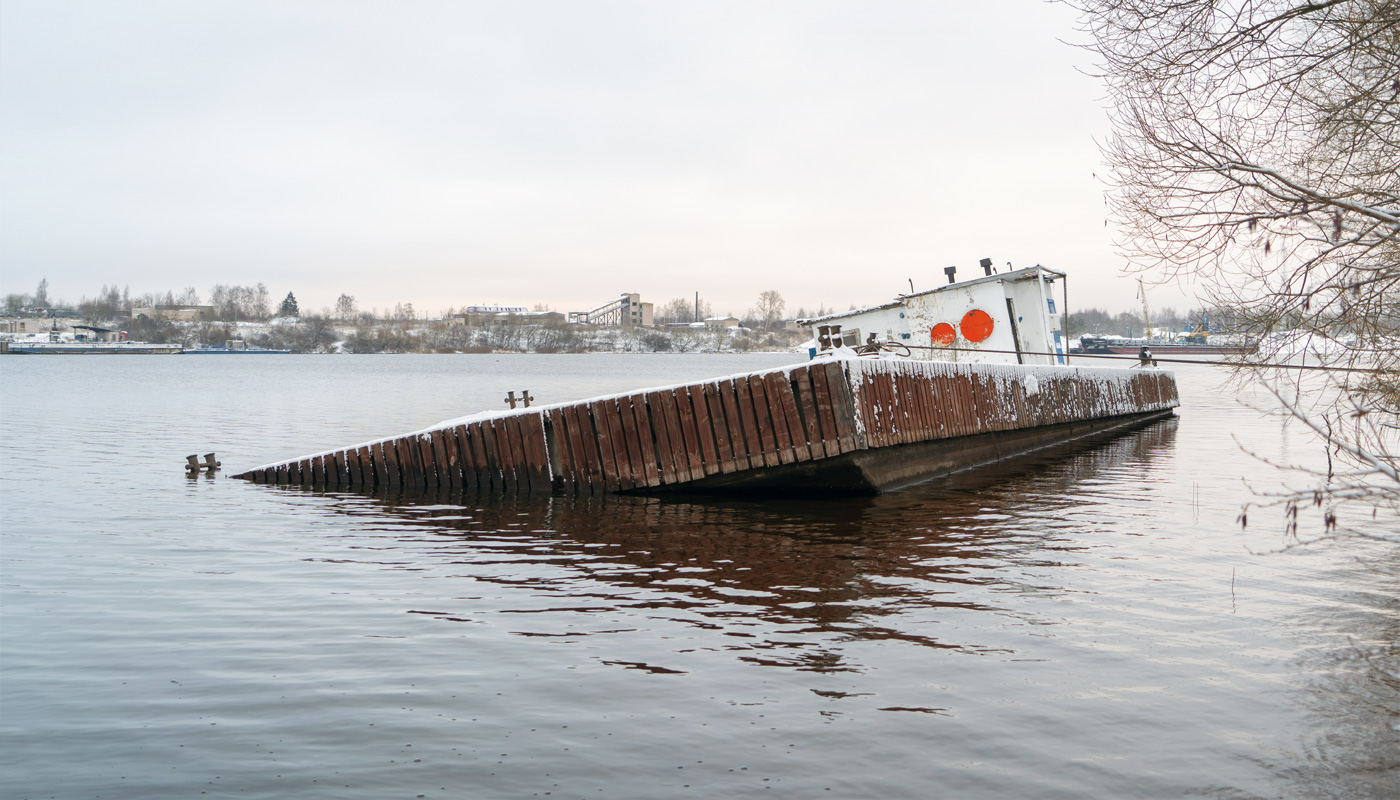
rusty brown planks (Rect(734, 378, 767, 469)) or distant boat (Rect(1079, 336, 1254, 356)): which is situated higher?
distant boat (Rect(1079, 336, 1254, 356))

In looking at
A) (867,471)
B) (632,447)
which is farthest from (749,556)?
(632,447)

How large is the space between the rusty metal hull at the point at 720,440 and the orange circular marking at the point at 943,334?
7066 mm

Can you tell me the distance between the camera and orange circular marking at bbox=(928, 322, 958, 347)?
26406 millimetres

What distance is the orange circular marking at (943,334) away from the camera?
86.6ft

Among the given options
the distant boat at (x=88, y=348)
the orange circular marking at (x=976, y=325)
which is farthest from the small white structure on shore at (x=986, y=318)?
the distant boat at (x=88, y=348)

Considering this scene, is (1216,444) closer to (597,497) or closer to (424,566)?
(597,497)

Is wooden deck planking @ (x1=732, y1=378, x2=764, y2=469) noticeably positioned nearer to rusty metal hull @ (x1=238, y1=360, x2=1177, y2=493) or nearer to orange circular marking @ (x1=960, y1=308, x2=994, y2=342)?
rusty metal hull @ (x1=238, y1=360, x2=1177, y2=493)

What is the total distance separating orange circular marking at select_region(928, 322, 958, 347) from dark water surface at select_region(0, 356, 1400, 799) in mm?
12461

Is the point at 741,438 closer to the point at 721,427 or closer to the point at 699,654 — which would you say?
the point at 721,427

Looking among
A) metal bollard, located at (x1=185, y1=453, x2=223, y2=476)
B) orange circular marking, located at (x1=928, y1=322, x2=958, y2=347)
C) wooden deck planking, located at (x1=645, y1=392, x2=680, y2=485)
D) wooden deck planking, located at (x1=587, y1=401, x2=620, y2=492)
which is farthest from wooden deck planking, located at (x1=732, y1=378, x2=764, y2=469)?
orange circular marking, located at (x1=928, y1=322, x2=958, y2=347)

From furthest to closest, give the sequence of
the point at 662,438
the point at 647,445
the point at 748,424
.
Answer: the point at 647,445 < the point at 662,438 < the point at 748,424

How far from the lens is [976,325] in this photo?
2619 cm

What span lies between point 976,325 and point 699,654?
67.8 feet

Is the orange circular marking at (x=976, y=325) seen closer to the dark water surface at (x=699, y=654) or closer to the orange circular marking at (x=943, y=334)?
the orange circular marking at (x=943, y=334)
